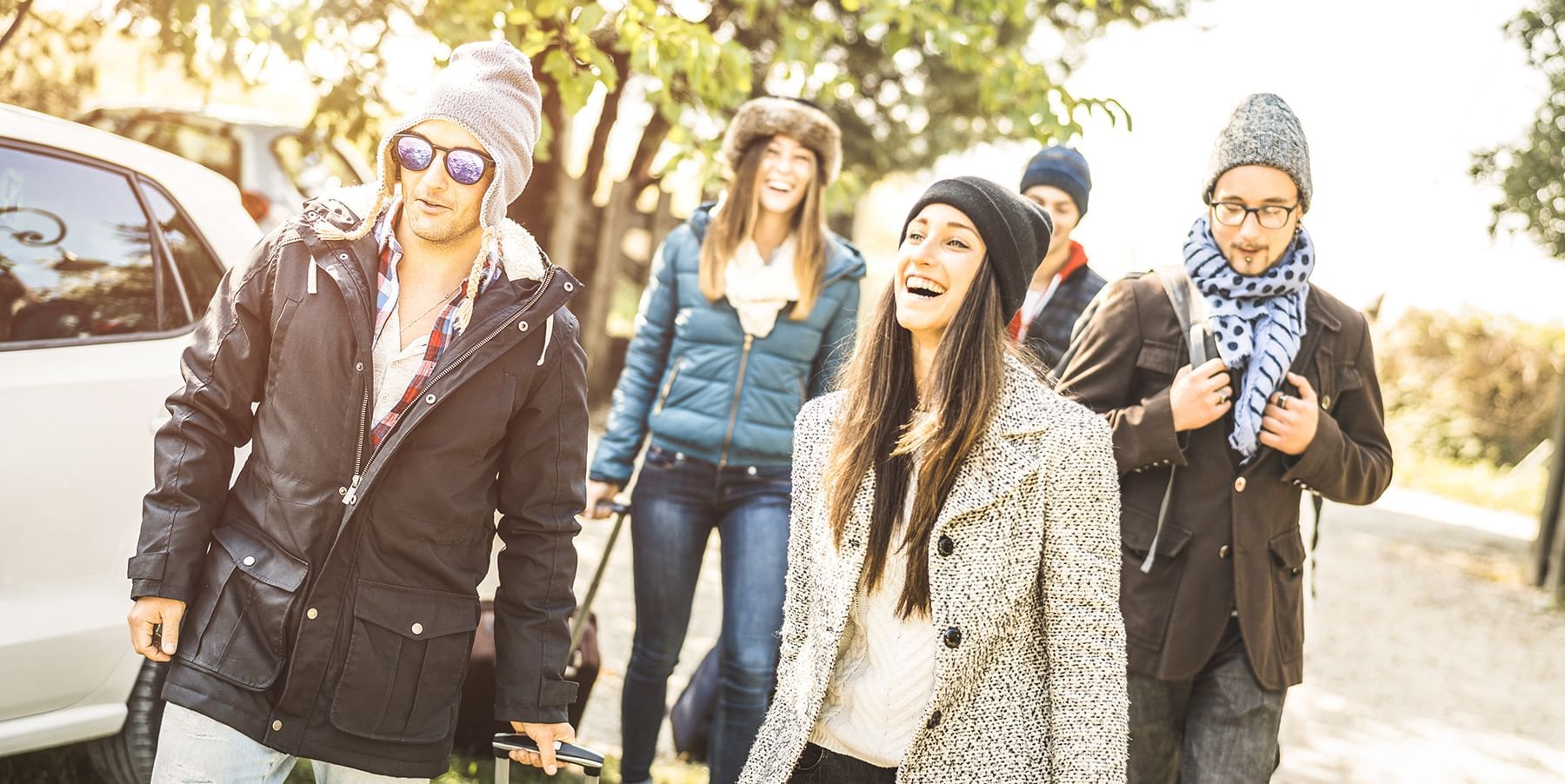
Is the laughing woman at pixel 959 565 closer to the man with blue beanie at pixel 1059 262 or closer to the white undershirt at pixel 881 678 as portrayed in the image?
the white undershirt at pixel 881 678

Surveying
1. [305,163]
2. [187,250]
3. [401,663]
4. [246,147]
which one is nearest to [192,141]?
[246,147]

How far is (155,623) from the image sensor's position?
251 centimetres

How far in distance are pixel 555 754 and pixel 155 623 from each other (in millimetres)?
776

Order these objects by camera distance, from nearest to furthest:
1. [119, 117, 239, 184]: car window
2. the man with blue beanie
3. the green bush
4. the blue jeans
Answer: the blue jeans
the man with blue beanie
[119, 117, 239, 184]: car window
the green bush

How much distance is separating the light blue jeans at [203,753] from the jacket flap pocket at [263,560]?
273 mm

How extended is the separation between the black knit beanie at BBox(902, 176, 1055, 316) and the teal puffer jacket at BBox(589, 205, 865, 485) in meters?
1.52

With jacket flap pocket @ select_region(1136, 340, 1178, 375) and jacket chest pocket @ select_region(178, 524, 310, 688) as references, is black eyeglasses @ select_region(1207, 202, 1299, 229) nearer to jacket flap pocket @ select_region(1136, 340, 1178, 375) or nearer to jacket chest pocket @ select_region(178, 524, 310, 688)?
jacket flap pocket @ select_region(1136, 340, 1178, 375)

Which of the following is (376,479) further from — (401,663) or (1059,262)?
(1059,262)

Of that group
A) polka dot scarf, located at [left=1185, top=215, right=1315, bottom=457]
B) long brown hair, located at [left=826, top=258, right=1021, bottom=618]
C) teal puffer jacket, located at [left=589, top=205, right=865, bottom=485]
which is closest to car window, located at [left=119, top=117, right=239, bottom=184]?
teal puffer jacket, located at [left=589, top=205, right=865, bottom=485]

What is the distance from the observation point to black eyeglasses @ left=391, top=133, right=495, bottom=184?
269cm

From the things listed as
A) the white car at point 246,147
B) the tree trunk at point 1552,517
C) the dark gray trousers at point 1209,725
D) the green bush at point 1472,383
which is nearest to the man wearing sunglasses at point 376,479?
the dark gray trousers at point 1209,725

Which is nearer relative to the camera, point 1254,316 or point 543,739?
point 543,739

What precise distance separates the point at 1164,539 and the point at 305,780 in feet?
9.27

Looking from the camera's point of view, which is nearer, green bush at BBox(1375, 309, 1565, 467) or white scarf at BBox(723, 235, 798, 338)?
white scarf at BBox(723, 235, 798, 338)
